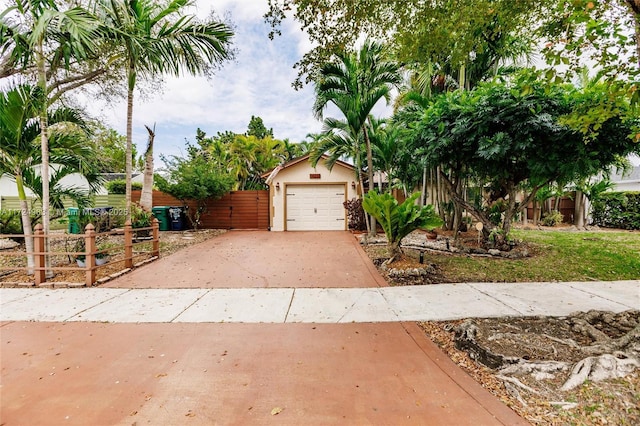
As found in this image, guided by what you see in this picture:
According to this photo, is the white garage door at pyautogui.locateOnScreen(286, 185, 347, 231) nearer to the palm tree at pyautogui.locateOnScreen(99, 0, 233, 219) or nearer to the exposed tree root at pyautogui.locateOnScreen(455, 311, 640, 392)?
the palm tree at pyautogui.locateOnScreen(99, 0, 233, 219)

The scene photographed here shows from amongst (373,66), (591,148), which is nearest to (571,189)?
(591,148)

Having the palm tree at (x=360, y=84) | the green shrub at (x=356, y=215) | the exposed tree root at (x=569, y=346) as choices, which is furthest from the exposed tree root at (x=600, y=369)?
the green shrub at (x=356, y=215)

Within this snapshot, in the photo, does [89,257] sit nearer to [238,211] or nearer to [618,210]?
[238,211]

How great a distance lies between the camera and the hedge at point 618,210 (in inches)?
464

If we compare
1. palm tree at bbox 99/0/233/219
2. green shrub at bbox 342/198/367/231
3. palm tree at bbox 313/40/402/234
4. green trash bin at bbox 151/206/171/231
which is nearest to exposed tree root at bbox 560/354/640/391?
palm tree at bbox 313/40/402/234

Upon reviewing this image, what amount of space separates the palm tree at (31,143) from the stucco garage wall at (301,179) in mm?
7555

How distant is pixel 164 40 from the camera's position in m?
6.85

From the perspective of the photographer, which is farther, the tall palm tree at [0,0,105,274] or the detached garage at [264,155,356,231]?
the detached garage at [264,155,356,231]

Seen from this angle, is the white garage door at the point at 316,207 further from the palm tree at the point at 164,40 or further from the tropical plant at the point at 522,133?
the palm tree at the point at 164,40

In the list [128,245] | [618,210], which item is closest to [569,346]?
[128,245]

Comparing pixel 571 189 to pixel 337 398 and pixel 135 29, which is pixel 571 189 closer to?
pixel 337 398

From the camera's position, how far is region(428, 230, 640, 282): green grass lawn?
5.62 metres

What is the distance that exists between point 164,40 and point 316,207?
26.8ft

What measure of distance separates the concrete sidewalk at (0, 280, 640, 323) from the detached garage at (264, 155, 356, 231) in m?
8.20
